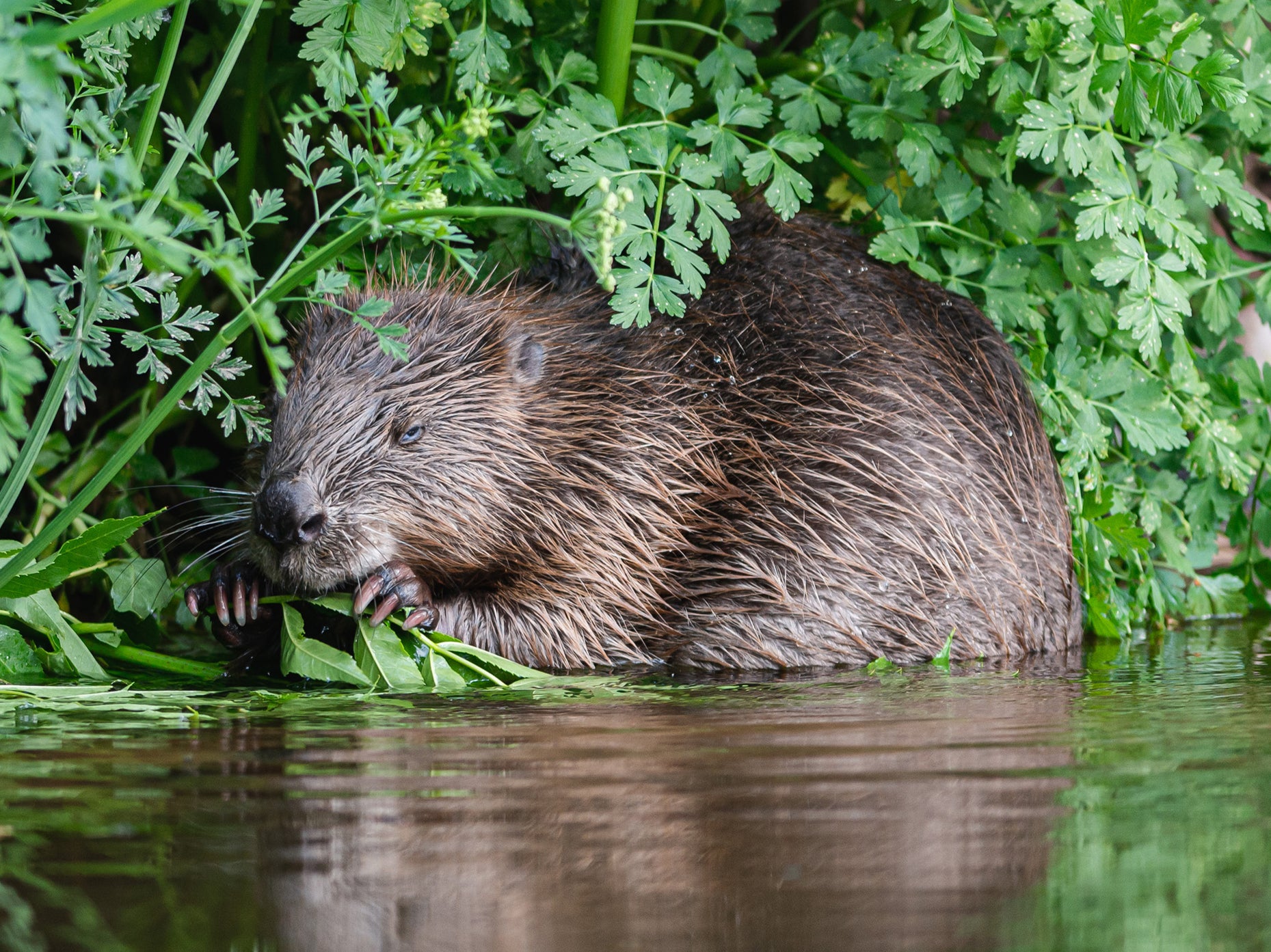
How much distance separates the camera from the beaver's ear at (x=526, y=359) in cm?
341

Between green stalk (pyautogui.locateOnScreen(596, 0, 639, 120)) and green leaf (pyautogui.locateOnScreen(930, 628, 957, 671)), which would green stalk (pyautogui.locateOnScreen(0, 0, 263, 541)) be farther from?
green leaf (pyautogui.locateOnScreen(930, 628, 957, 671))

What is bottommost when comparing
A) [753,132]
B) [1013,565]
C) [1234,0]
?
[1013,565]

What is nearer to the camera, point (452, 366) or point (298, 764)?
point (298, 764)

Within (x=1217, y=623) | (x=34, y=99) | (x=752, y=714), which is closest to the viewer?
(x=34, y=99)

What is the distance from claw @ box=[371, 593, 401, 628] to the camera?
9.78 feet

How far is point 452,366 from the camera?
3.32 metres

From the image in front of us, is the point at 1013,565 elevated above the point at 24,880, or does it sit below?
above

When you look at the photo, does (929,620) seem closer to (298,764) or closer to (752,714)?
(752,714)

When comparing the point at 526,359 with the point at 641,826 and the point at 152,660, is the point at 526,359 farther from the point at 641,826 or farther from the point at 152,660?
the point at 641,826

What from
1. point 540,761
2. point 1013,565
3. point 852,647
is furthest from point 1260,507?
point 540,761

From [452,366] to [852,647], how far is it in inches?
44.1

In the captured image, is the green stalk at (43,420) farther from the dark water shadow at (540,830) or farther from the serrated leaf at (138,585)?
the serrated leaf at (138,585)

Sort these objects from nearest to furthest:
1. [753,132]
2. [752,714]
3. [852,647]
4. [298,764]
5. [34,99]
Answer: [34,99]
[298,764]
[752,714]
[852,647]
[753,132]

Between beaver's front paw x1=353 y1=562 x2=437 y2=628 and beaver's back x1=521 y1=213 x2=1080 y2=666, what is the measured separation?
23.6 inches
